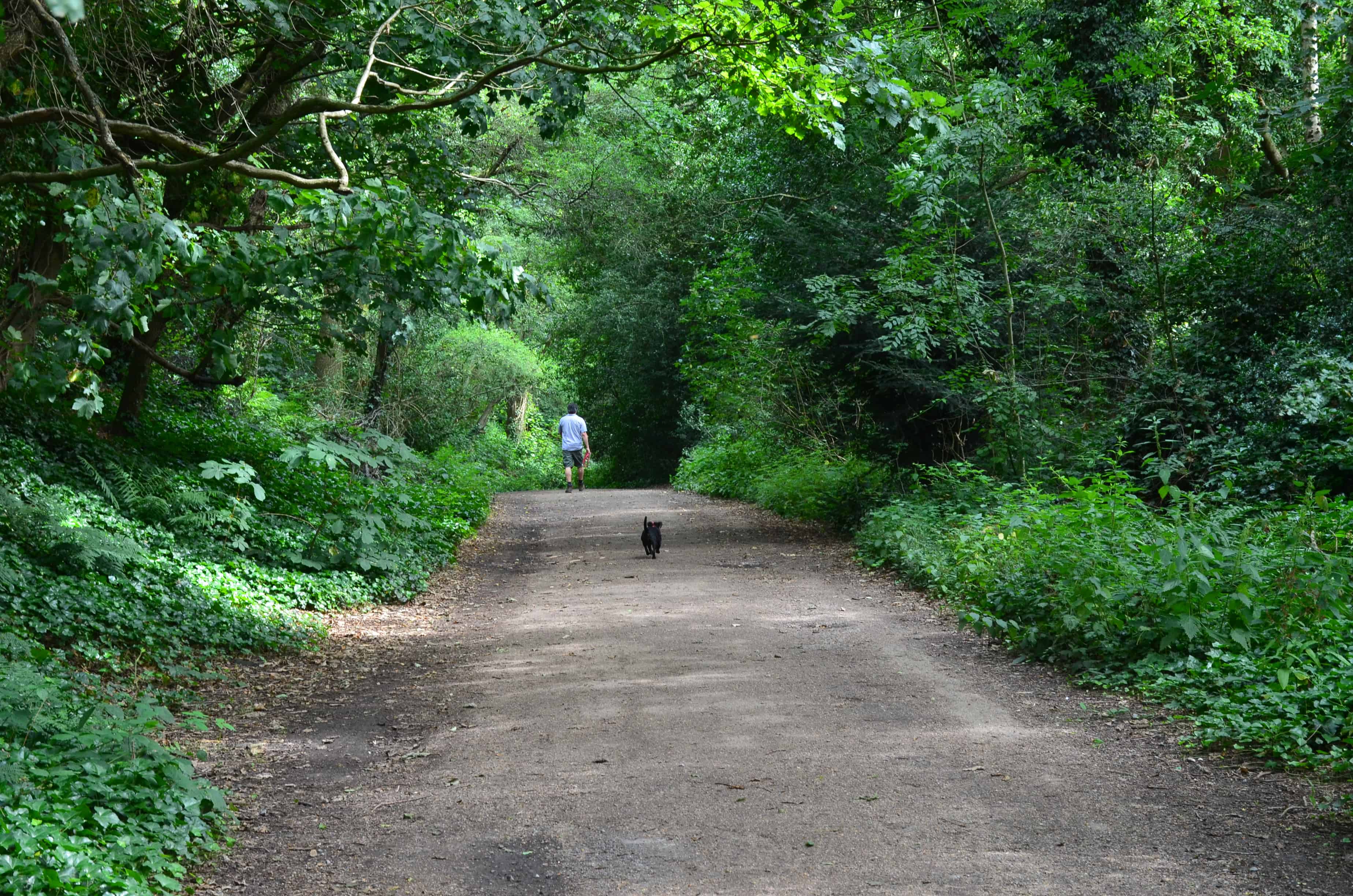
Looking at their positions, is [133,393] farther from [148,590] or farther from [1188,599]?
[1188,599]

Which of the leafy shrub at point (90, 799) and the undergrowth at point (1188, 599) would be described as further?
the undergrowth at point (1188, 599)

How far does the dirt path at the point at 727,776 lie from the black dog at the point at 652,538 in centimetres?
436

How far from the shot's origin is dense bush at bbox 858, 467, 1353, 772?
20.4 ft

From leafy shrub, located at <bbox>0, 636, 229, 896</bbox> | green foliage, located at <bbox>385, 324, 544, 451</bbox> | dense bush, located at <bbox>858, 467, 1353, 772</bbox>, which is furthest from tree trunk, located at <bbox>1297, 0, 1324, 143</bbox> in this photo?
green foliage, located at <bbox>385, 324, 544, 451</bbox>

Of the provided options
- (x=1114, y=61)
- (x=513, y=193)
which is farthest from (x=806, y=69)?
(x=1114, y=61)

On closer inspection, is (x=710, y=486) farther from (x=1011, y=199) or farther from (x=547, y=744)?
(x=547, y=744)

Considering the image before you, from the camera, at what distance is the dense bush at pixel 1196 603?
244 inches


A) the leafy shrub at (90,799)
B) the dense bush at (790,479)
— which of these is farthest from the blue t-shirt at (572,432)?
the leafy shrub at (90,799)

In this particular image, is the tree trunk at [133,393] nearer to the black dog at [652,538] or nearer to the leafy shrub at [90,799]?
the black dog at [652,538]

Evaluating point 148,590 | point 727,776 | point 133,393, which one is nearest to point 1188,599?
point 727,776

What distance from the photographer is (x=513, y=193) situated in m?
14.1

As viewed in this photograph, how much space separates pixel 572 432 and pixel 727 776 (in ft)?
68.6

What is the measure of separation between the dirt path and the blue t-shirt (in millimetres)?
15966

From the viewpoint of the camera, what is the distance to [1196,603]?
24.7 ft
